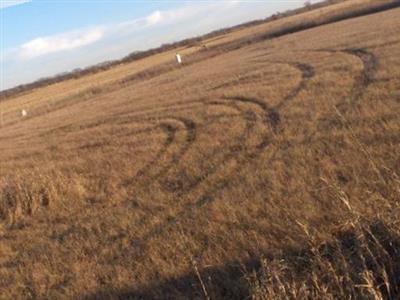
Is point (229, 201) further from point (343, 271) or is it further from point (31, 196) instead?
point (31, 196)

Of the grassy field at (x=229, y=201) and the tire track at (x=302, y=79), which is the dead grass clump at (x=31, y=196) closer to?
the grassy field at (x=229, y=201)

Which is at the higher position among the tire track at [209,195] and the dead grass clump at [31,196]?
the dead grass clump at [31,196]

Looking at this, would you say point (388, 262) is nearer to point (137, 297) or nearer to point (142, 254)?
point (137, 297)

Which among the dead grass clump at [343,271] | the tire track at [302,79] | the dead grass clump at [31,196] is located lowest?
the tire track at [302,79]

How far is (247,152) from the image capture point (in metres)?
11.6

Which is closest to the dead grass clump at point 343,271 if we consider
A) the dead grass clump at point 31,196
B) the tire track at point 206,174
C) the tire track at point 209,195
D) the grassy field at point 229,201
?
the grassy field at point 229,201

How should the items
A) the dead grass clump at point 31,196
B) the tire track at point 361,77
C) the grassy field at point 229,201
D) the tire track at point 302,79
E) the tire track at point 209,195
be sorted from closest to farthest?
the grassy field at point 229,201 → the tire track at point 209,195 → the dead grass clump at point 31,196 → the tire track at point 361,77 → the tire track at point 302,79

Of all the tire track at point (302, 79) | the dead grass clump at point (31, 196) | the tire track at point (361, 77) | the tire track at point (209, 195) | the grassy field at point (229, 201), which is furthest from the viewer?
the tire track at point (302, 79)

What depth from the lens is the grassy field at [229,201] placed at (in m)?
6.03

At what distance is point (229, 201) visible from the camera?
8.98 metres

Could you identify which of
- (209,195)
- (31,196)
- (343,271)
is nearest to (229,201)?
(209,195)

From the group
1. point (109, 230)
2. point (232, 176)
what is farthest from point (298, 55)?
point (109, 230)

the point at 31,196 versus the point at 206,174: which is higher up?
the point at 31,196

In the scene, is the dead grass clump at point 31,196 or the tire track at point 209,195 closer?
the tire track at point 209,195
